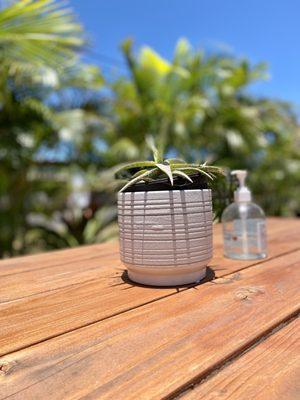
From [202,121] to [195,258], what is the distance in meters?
3.86

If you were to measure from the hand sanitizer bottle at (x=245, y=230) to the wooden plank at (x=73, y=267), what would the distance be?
4 centimetres

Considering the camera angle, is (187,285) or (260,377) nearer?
(260,377)

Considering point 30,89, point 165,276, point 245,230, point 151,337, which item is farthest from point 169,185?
point 30,89

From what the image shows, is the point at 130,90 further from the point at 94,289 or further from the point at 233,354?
the point at 233,354

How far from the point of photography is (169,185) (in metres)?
0.66

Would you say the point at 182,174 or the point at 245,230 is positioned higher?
the point at 182,174

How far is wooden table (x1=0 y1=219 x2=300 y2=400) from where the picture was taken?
0.37 meters

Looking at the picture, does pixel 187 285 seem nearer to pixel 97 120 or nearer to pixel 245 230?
pixel 245 230

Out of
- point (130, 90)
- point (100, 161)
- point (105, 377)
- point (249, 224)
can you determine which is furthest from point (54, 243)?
point (105, 377)

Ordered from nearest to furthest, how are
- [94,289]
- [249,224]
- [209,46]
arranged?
[94,289] < [249,224] < [209,46]

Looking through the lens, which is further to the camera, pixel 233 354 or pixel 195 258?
pixel 195 258

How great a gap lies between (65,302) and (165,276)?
195 mm

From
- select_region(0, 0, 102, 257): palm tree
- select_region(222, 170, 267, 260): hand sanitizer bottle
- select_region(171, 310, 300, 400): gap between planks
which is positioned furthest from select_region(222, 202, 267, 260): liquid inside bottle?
select_region(0, 0, 102, 257): palm tree

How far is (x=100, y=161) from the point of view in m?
3.67
